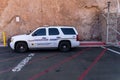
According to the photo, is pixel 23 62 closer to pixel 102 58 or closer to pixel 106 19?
pixel 102 58

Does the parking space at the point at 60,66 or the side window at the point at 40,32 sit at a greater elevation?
the side window at the point at 40,32

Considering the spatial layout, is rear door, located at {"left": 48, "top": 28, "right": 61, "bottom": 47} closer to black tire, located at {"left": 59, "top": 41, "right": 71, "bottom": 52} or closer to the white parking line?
black tire, located at {"left": 59, "top": 41, "right": 71, "bottom": 52}

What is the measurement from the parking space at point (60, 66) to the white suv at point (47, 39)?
0.88m

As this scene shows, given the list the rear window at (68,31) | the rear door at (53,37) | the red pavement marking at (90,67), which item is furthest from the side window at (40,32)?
the red pavement marking at (90,67)

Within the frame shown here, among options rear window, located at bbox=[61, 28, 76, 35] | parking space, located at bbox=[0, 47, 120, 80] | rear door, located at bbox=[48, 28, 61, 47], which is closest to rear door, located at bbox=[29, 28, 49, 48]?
rear door, located at bbox=[48, 28, 61, 47]

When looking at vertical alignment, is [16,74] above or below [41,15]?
below

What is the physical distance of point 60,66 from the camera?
13086 millimetres

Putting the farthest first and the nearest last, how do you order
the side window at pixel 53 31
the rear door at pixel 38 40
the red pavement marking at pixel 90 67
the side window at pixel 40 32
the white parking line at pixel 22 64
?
the side window at pixel 53 31, the side window at pixel 40 32, the rear door at pixel 38 40, the white parking line at pixel 22 64, the red pavement marking at pixel 90 67

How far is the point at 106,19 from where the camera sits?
21703 millimetres

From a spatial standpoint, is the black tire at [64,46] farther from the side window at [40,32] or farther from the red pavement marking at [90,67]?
the red pavement marking at [90,67]

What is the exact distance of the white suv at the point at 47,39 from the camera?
18.0 meters

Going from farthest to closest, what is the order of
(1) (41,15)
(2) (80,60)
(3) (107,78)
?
(1) (41,15) → (2) (80,60) → (3) (107,78)

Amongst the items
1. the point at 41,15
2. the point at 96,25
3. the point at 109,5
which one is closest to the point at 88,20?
the point at 96,25

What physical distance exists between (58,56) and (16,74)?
5148 millimetres
